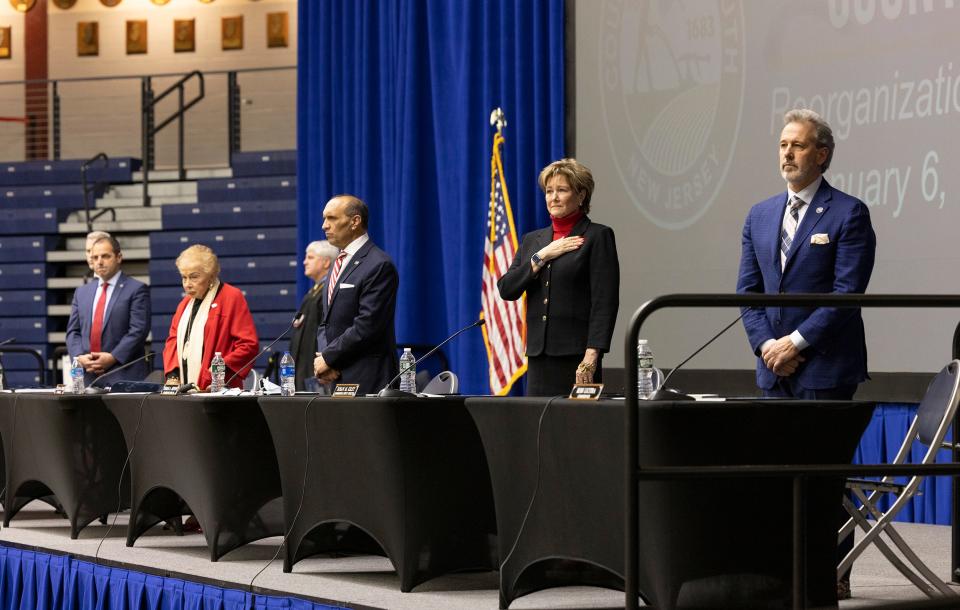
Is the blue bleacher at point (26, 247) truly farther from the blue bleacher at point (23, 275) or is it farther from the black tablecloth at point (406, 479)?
the black tablecloth at point (406, 479)

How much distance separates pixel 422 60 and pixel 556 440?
17.8ft

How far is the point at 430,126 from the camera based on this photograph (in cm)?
827

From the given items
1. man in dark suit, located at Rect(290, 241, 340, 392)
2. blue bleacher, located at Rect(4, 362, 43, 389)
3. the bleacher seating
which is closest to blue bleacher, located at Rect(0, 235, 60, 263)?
the bleacher seating

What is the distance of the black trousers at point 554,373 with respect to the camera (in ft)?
13.9

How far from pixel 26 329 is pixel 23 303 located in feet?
0.87

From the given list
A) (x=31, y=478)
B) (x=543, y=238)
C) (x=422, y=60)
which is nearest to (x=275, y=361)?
(x=422, y=60)

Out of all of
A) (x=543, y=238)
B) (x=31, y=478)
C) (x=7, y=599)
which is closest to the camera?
(x=543, y=238)

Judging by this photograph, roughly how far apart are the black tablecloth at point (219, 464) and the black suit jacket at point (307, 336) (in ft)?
5.68

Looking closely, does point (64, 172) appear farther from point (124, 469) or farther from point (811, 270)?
Answer: point (811, 270)

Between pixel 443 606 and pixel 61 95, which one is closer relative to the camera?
pixel 443 606

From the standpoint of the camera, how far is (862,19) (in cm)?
562

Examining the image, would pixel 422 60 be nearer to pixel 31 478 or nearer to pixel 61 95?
pixel 31 478

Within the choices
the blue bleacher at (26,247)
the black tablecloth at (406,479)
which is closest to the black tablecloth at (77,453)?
the black tablecloth at (406,479)

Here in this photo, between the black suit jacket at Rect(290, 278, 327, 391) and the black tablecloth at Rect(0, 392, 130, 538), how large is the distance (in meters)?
1.30
